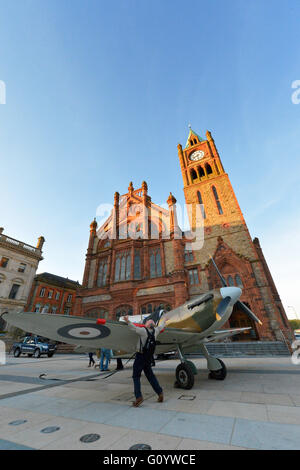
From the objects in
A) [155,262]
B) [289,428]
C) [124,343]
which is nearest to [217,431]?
[289,428]

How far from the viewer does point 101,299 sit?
79.4ft

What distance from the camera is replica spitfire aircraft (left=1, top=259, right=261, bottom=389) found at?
450cm

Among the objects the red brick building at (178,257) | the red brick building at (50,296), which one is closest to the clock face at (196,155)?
the red brick building at (178,257)

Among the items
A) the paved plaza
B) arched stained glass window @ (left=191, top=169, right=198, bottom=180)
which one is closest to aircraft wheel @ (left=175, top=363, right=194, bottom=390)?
the paved plaza

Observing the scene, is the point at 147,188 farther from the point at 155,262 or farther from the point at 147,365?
the point at 147,365

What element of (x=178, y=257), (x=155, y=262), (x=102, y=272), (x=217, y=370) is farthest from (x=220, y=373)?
(x=102, y=272)

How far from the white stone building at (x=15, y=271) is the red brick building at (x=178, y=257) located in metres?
11.7

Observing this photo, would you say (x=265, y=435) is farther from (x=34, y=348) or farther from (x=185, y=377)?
(x=34, y=348)

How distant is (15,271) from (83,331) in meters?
32.5

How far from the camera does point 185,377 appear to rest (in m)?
5.82

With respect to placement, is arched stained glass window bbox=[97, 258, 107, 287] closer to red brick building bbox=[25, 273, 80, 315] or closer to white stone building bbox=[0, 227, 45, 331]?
red brick building bbox=[25, 273, 80, 315]

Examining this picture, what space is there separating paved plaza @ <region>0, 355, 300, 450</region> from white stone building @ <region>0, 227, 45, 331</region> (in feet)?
94.6
